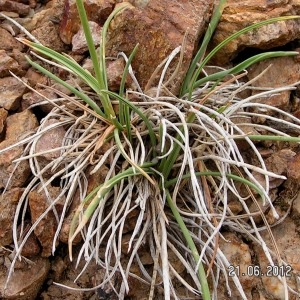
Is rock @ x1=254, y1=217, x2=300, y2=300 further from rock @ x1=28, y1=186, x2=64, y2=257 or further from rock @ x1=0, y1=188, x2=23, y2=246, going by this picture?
rock @ x1=0, y1=188, x2=23, y2=246

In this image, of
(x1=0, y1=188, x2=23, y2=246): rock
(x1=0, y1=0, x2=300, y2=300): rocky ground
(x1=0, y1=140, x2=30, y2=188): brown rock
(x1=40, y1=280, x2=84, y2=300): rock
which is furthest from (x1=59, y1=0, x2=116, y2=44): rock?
(x1=40, y1=280, x2=84, y2=300): rock

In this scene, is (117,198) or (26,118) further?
(26,118)

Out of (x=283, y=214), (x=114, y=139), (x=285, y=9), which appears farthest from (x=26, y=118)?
(x=285, y=9)

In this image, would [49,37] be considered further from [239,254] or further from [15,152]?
[239,254]

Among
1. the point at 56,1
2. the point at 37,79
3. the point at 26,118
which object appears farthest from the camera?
the point at 56,1

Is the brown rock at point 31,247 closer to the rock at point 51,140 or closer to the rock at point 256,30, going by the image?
the rock at point 51,140

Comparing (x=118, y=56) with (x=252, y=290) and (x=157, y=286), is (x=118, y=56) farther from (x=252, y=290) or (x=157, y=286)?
(x=252, y=290)

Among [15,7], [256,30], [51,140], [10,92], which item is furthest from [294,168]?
[15,7]
